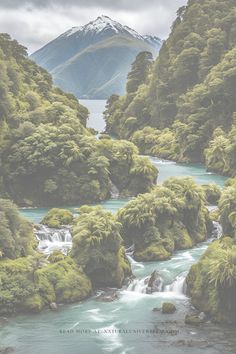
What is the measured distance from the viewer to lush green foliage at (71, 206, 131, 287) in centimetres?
3459

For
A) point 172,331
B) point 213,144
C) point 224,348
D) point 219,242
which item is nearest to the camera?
point 224,348

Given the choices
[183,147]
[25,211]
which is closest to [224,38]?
[183,147]

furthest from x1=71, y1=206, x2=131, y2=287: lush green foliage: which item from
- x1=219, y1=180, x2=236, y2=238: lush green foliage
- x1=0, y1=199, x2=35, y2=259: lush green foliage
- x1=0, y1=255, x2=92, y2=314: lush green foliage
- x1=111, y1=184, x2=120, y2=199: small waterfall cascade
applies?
x1=111, y1=184, x2=120, y2=199: small waterfall cascade

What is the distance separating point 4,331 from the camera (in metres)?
28.2

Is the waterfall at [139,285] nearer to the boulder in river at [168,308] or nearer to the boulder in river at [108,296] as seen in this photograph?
the boulder in river at [108,296]

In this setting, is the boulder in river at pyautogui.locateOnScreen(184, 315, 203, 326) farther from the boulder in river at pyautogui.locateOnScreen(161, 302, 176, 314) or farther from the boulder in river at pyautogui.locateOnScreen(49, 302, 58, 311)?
the boulder in river at pyautogui.locateOnScreen(49, 302, 58, 311)

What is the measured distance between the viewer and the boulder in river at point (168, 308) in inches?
1205

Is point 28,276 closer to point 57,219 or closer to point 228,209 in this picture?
point 228,209

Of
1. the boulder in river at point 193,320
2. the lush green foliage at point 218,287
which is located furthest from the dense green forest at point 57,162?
the boulder in river at point 193,320

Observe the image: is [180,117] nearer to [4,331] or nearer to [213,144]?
[213,144]

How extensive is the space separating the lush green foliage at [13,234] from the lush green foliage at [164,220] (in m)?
7.96

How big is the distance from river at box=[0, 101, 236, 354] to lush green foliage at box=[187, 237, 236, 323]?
0.89m

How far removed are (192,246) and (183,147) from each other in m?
54.3

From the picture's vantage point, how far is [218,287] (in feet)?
97.2
